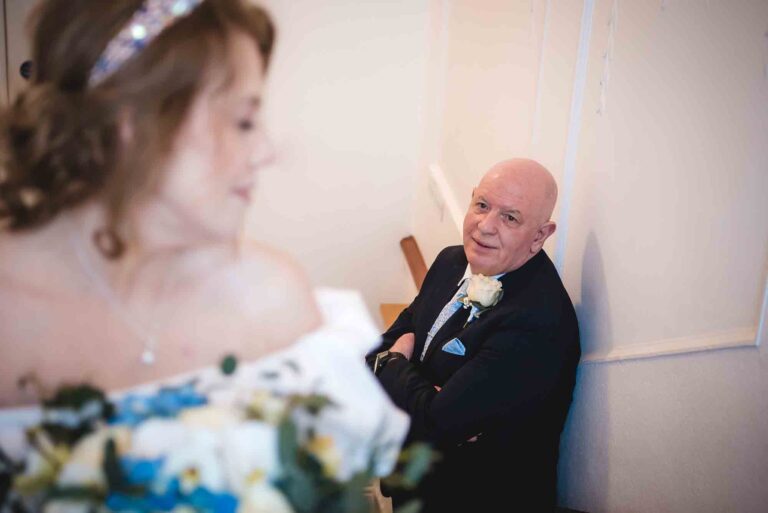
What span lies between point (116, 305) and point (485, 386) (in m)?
0.99

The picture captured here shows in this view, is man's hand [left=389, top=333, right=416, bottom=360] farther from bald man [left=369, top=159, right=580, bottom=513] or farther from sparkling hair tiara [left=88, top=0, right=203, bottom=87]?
sparkling hair tiara [left=88, top=0, right=203, bottom=87]

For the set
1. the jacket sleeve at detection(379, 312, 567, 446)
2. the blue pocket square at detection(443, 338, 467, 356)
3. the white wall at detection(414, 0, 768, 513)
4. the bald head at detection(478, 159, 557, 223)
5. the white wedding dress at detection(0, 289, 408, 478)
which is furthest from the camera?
→ the bald head at detection(478, 159, 557, 223)

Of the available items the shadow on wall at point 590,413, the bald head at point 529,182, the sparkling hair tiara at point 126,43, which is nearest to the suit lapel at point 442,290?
the bald head at point 529,182

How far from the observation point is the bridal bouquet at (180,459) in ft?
2.66

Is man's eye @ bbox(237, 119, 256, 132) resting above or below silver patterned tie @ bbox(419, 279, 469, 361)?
above

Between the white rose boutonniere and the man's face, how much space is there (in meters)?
0.16

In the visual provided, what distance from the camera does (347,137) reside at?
1337 millimetres

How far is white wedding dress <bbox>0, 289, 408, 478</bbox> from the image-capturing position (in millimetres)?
928

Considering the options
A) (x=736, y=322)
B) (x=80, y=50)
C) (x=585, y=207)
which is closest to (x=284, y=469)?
(x=80, y=50)

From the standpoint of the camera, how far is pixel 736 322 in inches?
57.8

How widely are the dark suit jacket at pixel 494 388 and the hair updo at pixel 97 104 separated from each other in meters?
0.91

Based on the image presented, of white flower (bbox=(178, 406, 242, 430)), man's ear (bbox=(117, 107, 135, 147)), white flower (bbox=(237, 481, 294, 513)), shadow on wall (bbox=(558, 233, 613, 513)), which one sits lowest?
shadow on wall (bbox=(558, 233, 613, 513))

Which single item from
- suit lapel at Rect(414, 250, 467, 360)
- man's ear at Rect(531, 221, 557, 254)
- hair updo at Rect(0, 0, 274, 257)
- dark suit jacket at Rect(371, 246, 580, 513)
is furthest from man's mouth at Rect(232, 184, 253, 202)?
man's ear at Rect(531, 221, 557, 254)

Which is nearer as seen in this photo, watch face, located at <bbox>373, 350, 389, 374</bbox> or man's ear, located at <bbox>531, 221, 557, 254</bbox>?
watch face, located at <bbox>373, 350, 389, 374</bbox>
